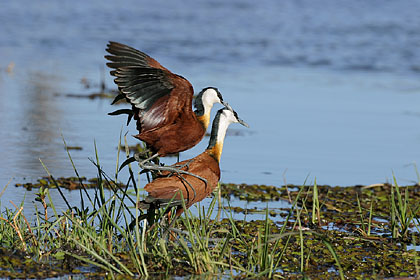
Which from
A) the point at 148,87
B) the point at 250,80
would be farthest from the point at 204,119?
the point at 250,80

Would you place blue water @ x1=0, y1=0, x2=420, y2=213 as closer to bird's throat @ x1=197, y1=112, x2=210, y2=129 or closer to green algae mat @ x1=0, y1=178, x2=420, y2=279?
green algae mat @ x1=0, y1=178, x2=420, y2=279

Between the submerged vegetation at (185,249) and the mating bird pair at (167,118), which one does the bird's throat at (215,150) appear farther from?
the submerged vegetation at (185,249)

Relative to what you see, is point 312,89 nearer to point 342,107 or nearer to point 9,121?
point 342,107

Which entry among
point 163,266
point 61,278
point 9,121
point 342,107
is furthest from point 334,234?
point 342,107

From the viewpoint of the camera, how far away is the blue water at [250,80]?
8516 millimetres

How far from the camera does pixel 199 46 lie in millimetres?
18266

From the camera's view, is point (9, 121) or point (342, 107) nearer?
point (9, 121)

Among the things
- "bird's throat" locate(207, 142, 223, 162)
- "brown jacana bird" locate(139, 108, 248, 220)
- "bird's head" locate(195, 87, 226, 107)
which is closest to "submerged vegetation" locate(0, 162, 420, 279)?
"brown jacana bird" locate(139, 108, 248, 220)

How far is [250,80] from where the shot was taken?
14.0 meters

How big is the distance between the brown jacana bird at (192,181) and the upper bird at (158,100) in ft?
0.45

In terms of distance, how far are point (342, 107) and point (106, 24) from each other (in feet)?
35.3

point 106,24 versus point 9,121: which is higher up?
point 106,24

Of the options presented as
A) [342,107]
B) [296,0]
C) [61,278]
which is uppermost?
[296,0]

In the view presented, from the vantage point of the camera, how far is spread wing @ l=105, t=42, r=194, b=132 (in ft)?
15.9
